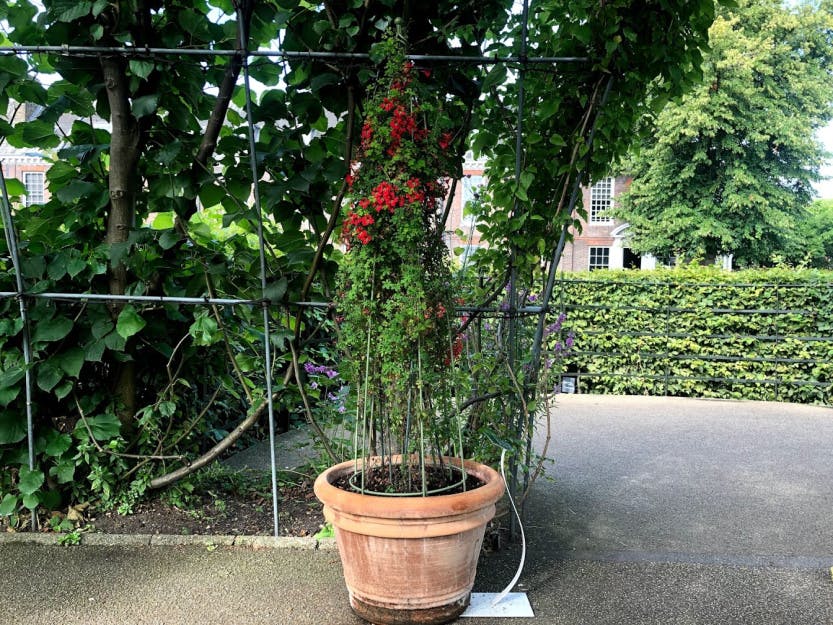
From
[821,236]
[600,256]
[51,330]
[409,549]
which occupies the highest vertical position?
[821,236]

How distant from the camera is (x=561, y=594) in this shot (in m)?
2.64

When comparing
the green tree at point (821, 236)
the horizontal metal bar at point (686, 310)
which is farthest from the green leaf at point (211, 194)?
the green tree at point (821, 236)

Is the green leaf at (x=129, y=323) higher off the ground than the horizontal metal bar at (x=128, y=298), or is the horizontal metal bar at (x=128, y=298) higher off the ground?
the horizontal metal bar at (x=128, y=298)

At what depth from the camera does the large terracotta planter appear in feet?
7.36

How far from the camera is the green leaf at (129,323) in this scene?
3072 millimetres

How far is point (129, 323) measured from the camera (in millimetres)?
3084

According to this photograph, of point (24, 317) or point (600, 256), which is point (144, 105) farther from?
point (600, 256)

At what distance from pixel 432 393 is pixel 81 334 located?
6.07 feet

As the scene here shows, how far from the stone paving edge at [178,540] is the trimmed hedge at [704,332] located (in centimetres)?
571

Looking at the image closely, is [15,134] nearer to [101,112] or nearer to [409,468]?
[101,112]

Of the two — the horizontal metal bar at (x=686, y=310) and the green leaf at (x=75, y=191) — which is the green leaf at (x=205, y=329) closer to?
the green leaf at (x=75, y=191)

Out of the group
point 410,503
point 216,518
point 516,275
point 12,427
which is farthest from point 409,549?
point 12,427

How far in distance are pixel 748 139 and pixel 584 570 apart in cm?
1851

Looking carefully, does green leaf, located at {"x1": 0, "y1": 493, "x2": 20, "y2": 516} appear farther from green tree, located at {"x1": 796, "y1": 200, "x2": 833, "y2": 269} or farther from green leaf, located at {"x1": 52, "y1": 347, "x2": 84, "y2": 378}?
green tree, located at {"x1": 796, "y1": 200, "x2": 833, "y2": 269}
